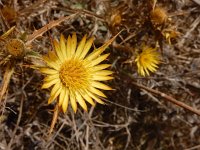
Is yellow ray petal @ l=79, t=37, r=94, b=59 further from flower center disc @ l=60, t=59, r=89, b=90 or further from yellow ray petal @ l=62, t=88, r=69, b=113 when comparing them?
yellow ray petal @ l=62, t=88, r=69, b=113

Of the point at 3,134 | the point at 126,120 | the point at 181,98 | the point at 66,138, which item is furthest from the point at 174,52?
the point at 3,134

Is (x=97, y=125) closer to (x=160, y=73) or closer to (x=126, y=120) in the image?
(x=126, y=120)

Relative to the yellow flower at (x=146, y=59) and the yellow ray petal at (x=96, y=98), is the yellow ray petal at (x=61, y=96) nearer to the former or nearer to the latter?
the yellow ray petal at (x=96, y=98)

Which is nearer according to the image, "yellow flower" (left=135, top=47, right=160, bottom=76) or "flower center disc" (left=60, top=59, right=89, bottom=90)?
"flower center disc" (left=60, top=59, right=89, bottom=90)

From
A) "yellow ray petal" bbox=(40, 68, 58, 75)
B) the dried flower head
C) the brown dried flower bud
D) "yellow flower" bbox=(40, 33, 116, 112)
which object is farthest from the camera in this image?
the dried flower head

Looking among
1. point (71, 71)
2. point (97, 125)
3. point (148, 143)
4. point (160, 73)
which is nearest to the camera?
point (71, 71)

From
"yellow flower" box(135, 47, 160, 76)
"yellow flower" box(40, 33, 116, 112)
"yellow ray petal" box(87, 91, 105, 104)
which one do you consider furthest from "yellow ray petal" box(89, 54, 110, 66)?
"yellow flower" box(135, 47, 160, 76)

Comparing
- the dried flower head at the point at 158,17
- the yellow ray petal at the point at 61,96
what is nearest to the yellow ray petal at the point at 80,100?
the yellow ray petal at the point at 61,96
